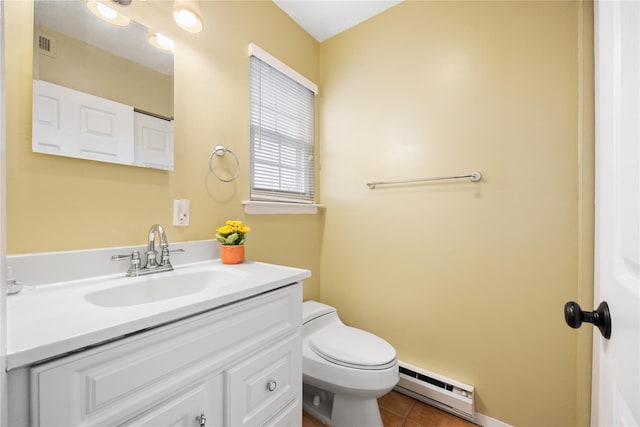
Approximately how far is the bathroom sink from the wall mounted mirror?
0.47 meters

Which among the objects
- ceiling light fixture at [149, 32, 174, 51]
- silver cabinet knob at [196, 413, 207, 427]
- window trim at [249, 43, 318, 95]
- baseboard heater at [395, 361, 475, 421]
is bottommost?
baseboard heater at [395, 361, 475, 421]

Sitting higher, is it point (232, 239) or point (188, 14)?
point (188, 14)

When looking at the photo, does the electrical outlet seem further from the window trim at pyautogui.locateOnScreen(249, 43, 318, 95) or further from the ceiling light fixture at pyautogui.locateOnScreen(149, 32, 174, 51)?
the window trim at pyautogui.locateOnScreen(249, 43, 318, 95)

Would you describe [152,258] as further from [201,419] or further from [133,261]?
[201,419]

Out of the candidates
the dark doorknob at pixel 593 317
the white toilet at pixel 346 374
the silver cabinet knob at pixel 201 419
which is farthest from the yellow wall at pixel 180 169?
the dark doorknob at pixel 593 317

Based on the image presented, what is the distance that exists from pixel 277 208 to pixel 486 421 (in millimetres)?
1614

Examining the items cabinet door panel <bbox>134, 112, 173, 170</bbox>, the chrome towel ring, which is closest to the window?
the chrome towel ring

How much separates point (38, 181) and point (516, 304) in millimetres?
2017

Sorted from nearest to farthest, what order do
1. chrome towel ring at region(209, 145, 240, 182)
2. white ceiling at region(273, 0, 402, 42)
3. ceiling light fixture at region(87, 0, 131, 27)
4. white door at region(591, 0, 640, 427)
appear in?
white door at region(591, 0, 640, 427), ceiling light fixture at region(87, 0, 131, 27), chrome towel ring at region(209, 145, 240, 182), white ceiling at region(273, 0, 402, 42)

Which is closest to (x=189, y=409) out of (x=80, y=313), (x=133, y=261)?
(x=80, y=313)

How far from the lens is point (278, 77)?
5.61 feet

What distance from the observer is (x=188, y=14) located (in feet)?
3.69

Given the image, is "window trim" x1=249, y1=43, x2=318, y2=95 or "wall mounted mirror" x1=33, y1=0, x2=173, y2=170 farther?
"window trim" x1=249, y1=43, x2=318, y2=95

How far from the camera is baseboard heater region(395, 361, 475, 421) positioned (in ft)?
4.48
